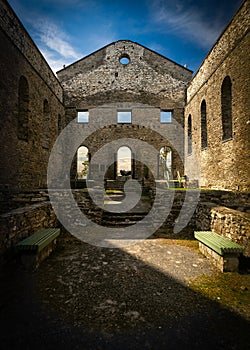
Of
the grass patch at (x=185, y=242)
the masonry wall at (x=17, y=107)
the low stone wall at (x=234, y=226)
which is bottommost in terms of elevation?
the grass patch at (x=185, y=242)

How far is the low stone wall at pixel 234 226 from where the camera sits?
4.03 meters

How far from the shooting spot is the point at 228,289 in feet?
9.80

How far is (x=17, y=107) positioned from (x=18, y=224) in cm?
601

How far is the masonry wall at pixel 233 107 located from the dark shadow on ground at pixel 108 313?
611 cm

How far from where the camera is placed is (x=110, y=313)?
2.47m

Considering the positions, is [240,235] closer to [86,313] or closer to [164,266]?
[164,266]

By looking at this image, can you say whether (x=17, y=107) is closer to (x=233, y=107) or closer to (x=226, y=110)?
(x=233, y=107)

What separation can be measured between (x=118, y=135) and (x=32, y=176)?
7.85 metres

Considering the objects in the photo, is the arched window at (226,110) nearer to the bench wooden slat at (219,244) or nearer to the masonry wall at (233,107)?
the masonry wall at (233,107)

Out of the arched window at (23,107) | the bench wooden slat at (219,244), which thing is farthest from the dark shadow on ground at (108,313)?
the arched window at (23,107)

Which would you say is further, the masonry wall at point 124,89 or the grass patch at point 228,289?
the masonry wall at point 124,89

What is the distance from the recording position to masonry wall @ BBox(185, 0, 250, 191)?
7.56m

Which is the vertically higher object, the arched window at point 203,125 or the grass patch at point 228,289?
the arched window at point 203,125

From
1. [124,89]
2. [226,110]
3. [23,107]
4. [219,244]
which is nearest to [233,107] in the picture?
[226,110]
